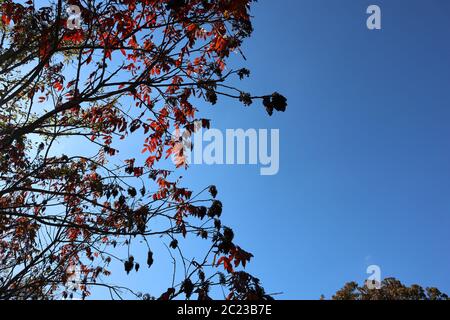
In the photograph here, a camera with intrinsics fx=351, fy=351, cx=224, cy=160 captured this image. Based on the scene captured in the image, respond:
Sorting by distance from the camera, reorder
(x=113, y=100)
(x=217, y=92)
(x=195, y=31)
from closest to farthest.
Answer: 1. (x=217, y=92)
2. (x=195, y=31)
3. (x=113, y=100)

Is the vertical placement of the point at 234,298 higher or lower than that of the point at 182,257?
lower

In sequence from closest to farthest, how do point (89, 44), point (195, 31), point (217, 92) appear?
1. point (217, 92)
2. point (89, 44)
3. point (195, 31)

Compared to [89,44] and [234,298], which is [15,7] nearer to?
[89,44]

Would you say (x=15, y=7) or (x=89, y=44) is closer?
(x=89, y=44)

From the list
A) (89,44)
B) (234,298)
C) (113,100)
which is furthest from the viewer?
(113,100)

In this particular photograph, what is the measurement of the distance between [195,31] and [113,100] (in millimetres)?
2357

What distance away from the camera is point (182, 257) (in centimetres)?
434
